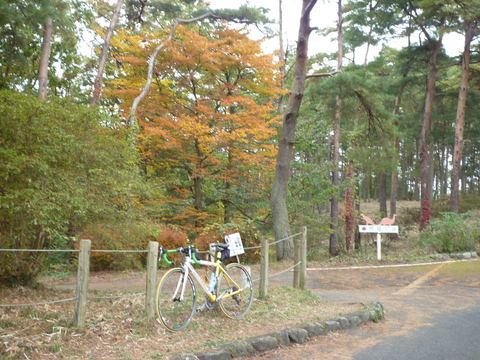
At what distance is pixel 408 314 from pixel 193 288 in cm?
395

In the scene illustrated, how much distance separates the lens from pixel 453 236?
46.6 ft

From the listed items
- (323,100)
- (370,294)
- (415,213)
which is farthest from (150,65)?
(415,213)

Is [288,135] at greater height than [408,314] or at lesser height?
greater

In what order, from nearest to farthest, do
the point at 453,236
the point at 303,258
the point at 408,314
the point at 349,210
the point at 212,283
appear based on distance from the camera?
the point at 212,283
the point at 408,314
the point at 303,258
the point at 453,236
the point at 349,210

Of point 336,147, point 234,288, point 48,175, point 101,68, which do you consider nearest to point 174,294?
point 234,288

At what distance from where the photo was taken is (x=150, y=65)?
44.9 ft

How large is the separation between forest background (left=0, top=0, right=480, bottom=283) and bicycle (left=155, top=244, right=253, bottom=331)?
1785mm

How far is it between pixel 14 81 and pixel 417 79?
18.0 m

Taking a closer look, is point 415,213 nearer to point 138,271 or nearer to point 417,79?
point 417,79

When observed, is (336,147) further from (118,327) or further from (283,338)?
(118,327)

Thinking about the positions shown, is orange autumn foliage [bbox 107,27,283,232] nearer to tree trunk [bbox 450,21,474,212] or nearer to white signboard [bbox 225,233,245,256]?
white signboard [bbox 225,233,245,256]

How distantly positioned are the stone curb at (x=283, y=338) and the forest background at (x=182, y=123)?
2779 millimetres

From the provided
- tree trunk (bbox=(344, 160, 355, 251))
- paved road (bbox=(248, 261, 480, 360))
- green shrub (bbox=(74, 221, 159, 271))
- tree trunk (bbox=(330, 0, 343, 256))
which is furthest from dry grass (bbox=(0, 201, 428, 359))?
tree trunk (bbox=(344, 160, 355, 251))

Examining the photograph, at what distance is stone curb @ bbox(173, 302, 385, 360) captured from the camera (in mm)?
3910
